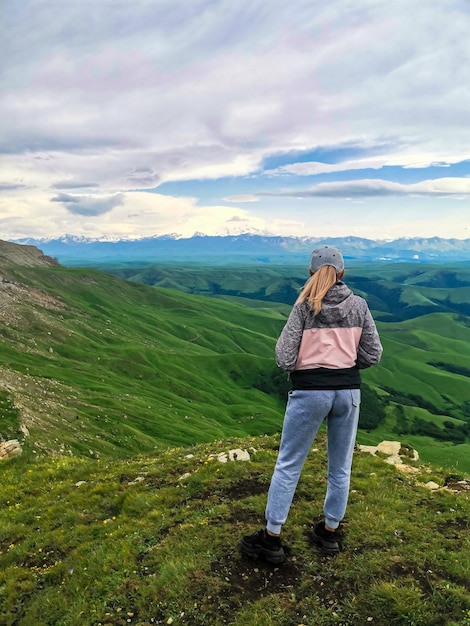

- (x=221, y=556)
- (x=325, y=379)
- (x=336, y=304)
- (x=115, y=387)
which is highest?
(x=336, y=304)

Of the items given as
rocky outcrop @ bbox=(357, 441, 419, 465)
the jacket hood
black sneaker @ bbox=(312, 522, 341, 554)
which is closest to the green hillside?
rocky outcrop @ bbox=(357, 441, 419, 465)

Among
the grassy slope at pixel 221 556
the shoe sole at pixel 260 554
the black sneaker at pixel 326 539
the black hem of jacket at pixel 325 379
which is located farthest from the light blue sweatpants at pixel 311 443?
the grassy slope at pixel 221 556

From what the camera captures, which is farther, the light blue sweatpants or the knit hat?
the knit hat

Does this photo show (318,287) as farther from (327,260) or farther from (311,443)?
(311,443)

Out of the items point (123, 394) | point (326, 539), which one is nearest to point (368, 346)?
point (326, 539)

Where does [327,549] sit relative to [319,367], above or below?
below

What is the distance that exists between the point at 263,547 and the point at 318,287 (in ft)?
18.8

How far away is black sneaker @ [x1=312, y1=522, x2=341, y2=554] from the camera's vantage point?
928 centimetres

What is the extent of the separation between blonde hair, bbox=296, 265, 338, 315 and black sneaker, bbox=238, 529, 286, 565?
5.05m

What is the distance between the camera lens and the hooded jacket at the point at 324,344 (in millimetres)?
8383

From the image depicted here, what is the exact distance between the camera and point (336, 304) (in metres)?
8.52

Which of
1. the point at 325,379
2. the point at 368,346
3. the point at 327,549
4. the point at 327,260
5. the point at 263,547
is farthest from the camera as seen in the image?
the point at 327,549

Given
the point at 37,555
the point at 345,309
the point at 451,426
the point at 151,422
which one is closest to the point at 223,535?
the point at 37,555

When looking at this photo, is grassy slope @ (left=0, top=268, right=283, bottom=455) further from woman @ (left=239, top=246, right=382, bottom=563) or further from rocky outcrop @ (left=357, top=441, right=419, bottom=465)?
woman @ (left=239, top=246, right=382, bottom=563)
